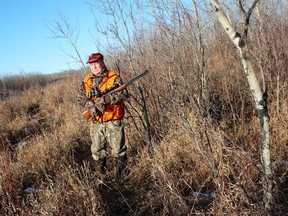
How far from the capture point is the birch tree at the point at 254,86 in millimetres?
1691

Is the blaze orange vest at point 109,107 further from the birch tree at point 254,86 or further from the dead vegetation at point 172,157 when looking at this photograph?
the birch tree at point 254,86

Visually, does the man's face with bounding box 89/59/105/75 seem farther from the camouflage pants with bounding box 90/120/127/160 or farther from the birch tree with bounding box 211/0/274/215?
the birch tree with bounding box 211/0/274/215

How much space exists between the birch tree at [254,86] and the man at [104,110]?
1852 millimetres

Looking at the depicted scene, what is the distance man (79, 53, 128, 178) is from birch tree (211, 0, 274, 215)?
1852mm

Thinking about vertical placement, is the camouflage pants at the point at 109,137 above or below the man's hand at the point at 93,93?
below

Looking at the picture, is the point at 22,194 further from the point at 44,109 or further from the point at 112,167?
the point at 44,109

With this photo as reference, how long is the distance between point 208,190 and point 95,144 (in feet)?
5.40

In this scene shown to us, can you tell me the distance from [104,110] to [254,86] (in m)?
2.11

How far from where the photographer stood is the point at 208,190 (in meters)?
2.82

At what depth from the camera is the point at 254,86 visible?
Result: 1751mm

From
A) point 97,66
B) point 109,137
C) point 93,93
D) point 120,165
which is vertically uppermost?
point 97,66

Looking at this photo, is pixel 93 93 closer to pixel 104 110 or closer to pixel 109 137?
pixel 104 110

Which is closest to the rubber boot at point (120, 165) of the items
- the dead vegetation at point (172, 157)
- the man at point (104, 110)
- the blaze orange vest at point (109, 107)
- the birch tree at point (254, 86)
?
the man at point (104, 110)

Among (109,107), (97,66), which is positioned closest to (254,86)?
(109,107)
